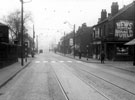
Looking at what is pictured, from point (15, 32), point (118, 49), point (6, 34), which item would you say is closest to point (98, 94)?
point (6, 34)

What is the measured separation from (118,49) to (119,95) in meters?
36.0

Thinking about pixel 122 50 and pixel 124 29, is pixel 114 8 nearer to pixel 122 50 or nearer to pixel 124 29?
pixel 124 29

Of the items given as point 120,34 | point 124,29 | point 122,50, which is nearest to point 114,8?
point 124,29

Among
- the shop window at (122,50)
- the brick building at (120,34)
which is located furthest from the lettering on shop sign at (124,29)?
the shop window at (122,50)

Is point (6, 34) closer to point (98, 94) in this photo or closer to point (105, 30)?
point (105, 30)

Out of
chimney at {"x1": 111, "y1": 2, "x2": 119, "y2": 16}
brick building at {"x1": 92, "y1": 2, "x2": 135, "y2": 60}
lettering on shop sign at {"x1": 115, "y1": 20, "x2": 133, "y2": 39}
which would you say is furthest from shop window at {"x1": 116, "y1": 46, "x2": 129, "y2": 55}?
chimney at {"x1": 111, "y1": 2, "x2": 119, "y2": 16}

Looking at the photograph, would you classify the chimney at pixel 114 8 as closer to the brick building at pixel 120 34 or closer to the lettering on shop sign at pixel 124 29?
the brick building at pixel 120 34

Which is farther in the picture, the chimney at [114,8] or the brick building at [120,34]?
the chimney at [114,8]

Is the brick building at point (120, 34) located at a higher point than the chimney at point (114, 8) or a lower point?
lower

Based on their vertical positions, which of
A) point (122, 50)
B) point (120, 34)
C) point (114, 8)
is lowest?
point (122, 50)

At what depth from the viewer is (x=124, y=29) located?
47.0 meters

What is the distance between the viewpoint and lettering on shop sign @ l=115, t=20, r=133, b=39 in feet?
→ 154

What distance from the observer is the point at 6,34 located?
1485 inches

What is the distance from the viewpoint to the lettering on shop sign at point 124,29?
4684 cm
